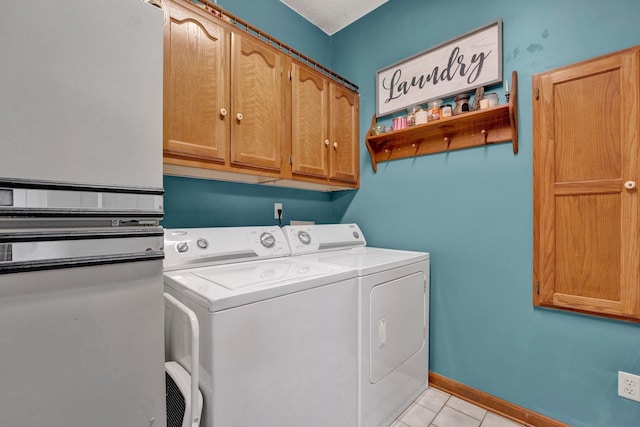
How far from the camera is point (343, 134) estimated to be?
7.55 feet

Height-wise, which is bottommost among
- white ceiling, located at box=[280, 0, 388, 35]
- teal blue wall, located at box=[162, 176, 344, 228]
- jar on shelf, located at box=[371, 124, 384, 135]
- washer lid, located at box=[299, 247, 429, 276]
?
washer lid, located at box=[299, 247, 429, 276]

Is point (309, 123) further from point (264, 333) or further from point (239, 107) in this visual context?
point (264, 333)

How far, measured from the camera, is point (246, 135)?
163 centimetres

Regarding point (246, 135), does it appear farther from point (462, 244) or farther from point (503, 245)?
point (503, 245)

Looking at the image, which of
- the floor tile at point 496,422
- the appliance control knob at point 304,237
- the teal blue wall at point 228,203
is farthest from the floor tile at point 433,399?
the teal blue wall at point 228,203

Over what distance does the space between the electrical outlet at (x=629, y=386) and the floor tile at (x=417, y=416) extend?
92cm

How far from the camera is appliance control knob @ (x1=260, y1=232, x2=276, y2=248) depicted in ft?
5.61

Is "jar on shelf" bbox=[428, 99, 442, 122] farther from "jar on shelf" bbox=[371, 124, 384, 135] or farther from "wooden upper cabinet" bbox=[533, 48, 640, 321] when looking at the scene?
"wooden upper cabinet" bbox=[533, 48, 640, 321]

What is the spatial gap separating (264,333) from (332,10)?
2.60m

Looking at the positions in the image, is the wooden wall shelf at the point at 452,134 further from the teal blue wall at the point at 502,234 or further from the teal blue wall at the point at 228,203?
the teal blue wall at the point at 228,203

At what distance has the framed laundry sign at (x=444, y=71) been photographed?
1.74 m

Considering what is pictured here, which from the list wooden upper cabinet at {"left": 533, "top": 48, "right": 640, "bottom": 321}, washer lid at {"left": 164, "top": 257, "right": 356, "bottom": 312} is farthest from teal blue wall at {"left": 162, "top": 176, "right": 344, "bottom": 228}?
wooden upper cabinet at {"left": 533, "top": 48, "right": 640, "bottom": 321}

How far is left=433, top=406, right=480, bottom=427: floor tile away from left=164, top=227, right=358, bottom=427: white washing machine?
645 mm

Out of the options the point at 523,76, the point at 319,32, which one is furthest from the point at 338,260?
the point at 319,32
